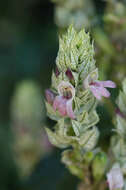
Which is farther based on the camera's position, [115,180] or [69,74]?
[115,180]

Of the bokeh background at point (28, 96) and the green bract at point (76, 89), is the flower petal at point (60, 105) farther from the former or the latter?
the bokeh background at point (28, 96)

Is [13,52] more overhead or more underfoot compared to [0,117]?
more overhead

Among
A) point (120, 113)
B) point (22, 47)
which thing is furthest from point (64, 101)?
point (22, 47)

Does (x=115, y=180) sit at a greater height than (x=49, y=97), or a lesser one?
lesser

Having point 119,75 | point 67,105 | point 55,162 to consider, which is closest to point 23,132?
point 55,162

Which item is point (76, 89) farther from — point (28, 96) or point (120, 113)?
point (28, 96)

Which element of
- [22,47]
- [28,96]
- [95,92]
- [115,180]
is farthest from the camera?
[22,47]

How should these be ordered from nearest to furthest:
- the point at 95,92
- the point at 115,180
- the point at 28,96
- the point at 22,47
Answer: the point at 95,92 → the point at 115,180 → the point at 28,96 → the point at 22,47

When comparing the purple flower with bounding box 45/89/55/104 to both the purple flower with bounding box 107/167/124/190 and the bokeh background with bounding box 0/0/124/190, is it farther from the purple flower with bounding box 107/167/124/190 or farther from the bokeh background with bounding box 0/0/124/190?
the bokeh background with bounding box 0/0/124/190

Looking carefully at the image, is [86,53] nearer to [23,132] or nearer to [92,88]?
[92,88]
